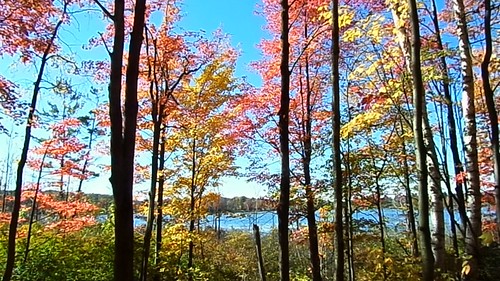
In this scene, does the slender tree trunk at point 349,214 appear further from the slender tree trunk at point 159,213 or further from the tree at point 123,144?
the tree at point 123,144

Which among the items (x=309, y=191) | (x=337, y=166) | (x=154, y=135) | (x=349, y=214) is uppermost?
(x=154, y=135)

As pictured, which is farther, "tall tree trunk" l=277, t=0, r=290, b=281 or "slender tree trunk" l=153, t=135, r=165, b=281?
"slender tree trunk" l=153, t=135, r=165, b=281

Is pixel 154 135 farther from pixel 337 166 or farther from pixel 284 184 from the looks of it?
pixel 337 166

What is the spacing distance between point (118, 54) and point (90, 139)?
1655 cm

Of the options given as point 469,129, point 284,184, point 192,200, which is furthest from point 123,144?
point 192,200

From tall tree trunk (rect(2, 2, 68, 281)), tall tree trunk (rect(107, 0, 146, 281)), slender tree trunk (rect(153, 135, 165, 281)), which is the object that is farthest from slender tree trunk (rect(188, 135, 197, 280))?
tall tree trunk (rect(107, 0, 146, 281))

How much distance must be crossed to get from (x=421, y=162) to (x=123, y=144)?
9.64ft

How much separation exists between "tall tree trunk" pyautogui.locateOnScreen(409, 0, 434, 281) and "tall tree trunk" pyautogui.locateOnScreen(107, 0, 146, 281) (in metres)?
2.78

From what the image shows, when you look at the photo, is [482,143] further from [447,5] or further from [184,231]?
[184,231]

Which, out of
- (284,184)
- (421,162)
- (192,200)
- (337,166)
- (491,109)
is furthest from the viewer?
(192,200)

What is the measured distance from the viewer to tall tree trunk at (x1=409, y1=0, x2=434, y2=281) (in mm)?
3588

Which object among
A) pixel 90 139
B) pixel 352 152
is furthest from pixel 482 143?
pixel 90 139

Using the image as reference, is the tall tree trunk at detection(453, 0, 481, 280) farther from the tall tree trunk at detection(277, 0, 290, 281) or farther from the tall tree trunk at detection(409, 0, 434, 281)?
the tall tree trunk at detection(277, 0, 290, 281)

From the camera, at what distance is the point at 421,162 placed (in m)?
3.68
